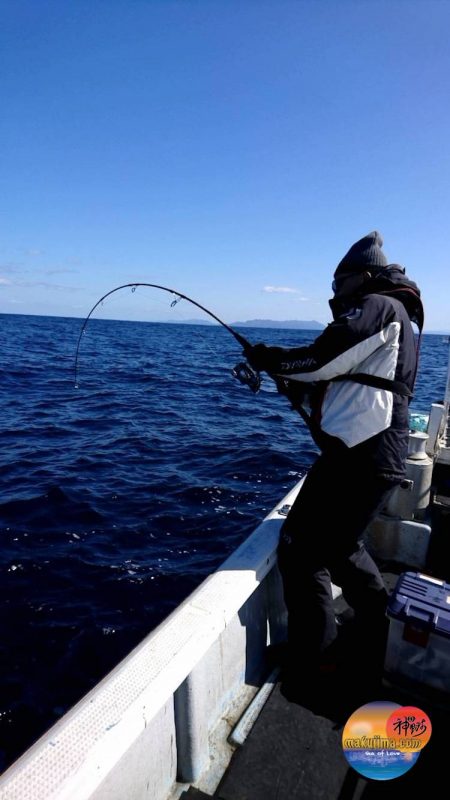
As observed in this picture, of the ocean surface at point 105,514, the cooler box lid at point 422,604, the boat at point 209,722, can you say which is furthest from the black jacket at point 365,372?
the ocean surface at point 105,514

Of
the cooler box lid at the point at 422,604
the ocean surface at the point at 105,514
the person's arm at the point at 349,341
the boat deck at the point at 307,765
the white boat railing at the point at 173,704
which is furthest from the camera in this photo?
the ocean surface at the point at 105,514

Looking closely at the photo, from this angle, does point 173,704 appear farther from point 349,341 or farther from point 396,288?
point 396,288

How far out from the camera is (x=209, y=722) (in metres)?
2.37

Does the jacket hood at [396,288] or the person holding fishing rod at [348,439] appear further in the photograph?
the jacket hood at [396,288]

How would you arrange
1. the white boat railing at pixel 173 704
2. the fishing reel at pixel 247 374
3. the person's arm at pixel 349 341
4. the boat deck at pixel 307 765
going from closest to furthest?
the white boat railing at pixel 173 704, the boat deck at pixel 307 765, the person's arm at pixel 349 341, the fishing reel at pixel 247 374

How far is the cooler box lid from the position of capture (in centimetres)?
242

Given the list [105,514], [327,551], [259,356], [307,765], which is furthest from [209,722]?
[105,514]

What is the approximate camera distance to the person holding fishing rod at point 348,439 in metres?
2.29

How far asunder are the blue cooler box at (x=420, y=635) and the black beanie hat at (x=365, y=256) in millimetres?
1845

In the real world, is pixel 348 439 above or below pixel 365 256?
below

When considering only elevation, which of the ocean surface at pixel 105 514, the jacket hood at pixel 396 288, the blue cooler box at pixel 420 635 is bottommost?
the ocean surface at pixel 105 514

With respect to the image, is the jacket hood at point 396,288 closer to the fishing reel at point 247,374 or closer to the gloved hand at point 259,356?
the gloved hand at point 259,356

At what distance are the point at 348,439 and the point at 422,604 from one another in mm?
1061

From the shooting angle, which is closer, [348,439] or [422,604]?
[348,439]
